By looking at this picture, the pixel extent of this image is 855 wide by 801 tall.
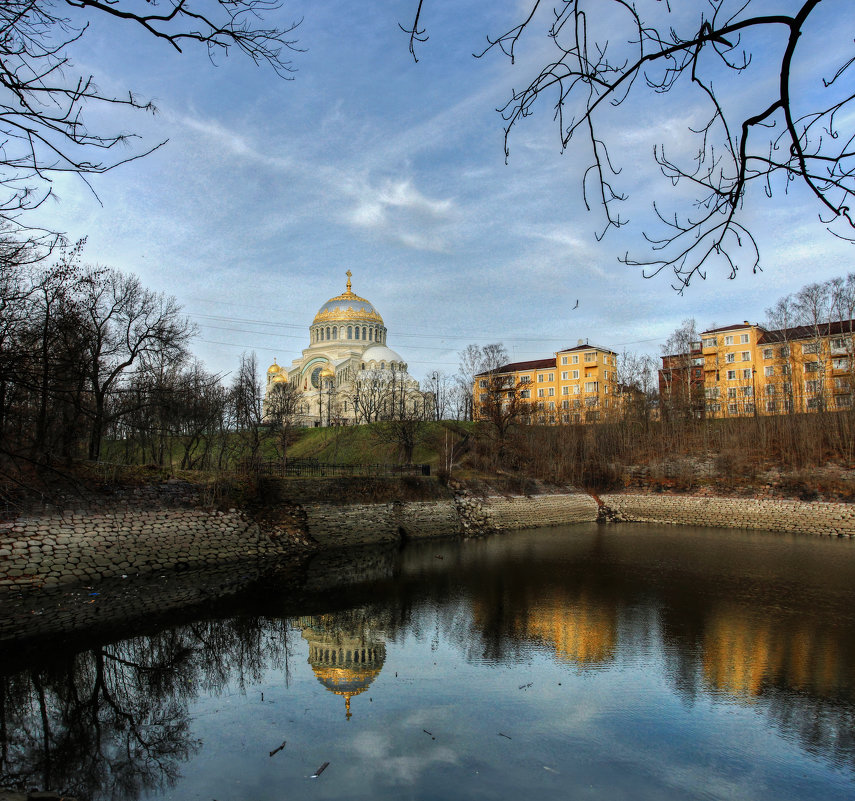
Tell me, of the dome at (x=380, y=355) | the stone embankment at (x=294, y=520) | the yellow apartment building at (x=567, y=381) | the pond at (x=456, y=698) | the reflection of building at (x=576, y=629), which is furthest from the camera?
the dome at (x=380, y=355)

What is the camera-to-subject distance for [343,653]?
1080cm

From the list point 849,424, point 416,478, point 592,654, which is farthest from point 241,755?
point 849,424

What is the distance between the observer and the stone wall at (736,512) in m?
26.7

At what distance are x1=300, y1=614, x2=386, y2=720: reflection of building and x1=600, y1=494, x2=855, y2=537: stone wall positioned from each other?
24.3 m

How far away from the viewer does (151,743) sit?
749 centimetres

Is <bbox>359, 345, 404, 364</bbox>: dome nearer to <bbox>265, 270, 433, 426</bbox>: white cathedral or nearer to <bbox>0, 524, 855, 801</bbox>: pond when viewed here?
<bbox>265, 270, 433, 426</bbox>: white cathedral

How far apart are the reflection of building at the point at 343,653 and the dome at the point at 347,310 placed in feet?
199

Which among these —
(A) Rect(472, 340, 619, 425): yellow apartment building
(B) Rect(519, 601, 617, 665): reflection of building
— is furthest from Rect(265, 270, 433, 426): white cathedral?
(B) Rect(519, 601, 617, 665): reflection of building

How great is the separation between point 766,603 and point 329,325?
62.8m

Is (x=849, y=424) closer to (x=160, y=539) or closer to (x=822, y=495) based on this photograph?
(x=822, y=495)

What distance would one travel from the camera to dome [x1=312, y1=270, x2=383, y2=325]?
7144 centimetres

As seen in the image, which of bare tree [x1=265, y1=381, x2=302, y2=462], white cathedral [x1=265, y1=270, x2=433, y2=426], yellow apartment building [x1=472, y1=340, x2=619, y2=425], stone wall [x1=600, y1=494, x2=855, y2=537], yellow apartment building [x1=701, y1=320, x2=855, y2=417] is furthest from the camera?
white cathedral [x1=265, y1=270, x2=433, y2=426]

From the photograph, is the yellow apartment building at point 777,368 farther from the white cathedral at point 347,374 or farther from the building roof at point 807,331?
the white cathedral at point 347,374

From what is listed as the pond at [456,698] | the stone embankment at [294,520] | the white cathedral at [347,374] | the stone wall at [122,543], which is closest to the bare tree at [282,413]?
the white cathedral at [347,374]
